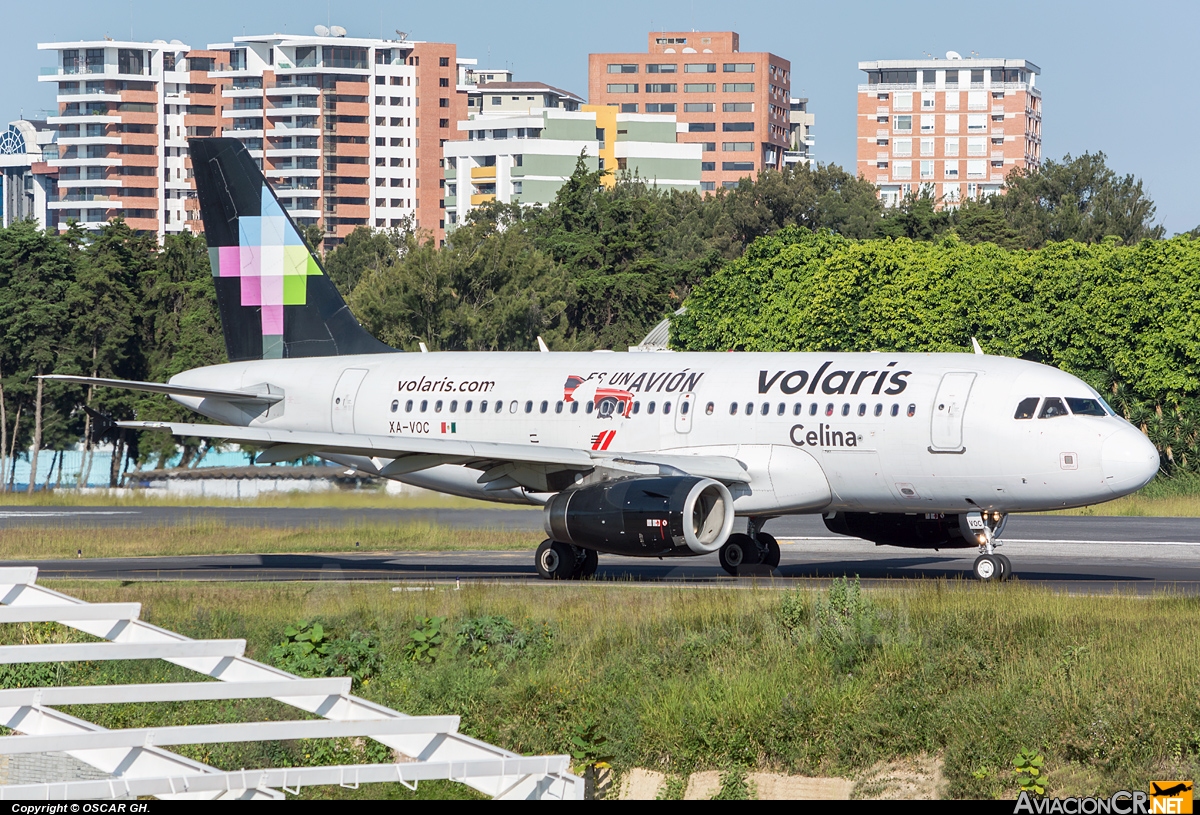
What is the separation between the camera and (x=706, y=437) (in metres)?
27.6

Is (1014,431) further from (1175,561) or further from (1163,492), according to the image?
(1163,492)

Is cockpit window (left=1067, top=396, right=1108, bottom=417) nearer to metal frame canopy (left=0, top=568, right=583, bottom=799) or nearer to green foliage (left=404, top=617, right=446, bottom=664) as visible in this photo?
green foliage (left=404, top=617, right=446, bottom=664)

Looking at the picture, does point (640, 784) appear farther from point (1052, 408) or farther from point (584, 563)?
point (1052, 408)

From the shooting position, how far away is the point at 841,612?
19.5m

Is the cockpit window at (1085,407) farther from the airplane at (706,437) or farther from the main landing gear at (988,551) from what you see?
the main landing gear at (988,551)

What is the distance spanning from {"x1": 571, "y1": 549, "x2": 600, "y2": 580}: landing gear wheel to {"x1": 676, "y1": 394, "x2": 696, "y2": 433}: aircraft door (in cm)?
272

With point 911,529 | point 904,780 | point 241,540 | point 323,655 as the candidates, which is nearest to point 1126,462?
point 911,529

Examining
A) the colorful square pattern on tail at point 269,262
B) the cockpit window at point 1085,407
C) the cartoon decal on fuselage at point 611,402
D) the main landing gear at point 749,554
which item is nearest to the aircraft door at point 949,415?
the cockpit window at point 1085,407

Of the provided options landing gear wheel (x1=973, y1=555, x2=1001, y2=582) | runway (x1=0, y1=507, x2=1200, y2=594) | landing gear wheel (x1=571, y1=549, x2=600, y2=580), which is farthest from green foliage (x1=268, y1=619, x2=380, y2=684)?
landing gear wheel (x1=973, y1=555, x2=1001, y2=582)

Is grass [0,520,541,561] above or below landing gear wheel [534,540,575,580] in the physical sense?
below

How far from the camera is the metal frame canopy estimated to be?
9.77 metres

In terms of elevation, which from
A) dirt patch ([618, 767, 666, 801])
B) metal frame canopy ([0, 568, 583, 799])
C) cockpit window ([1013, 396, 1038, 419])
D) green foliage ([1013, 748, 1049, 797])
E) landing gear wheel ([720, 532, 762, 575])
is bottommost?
dirt patch ([618, 767, 666, 801])

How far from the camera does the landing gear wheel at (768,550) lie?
1144 inches

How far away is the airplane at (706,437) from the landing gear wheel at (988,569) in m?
0.02
